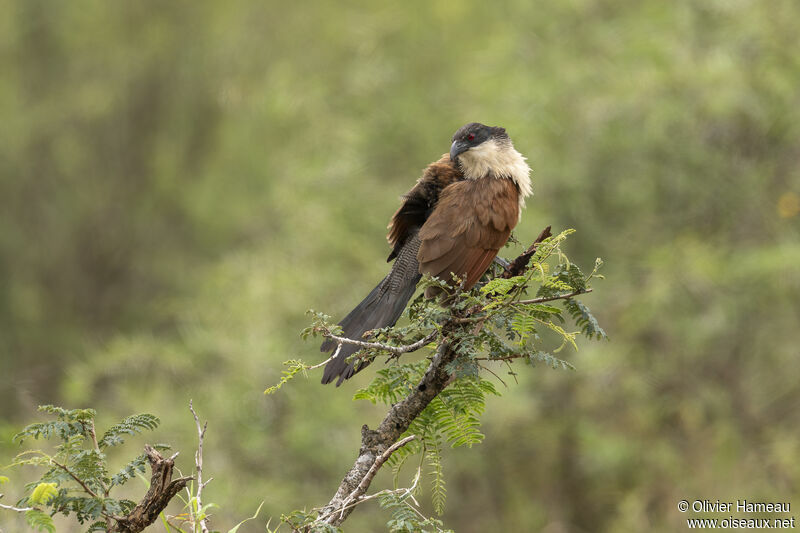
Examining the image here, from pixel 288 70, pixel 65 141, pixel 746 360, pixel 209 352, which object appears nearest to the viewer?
pixel 209 352

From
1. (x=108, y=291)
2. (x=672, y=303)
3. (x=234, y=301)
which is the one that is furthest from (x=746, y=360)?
(x=108, y=291)

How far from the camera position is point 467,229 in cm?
239

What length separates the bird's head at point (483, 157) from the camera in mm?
2693

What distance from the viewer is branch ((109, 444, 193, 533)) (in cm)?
121

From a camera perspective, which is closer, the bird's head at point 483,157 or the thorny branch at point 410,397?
the thorny branch at point 410,397

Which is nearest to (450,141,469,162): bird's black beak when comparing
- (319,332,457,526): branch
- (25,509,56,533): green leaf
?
(319,332,457,526): branch

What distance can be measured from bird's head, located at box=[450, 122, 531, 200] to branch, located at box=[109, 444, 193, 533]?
167 centimetres

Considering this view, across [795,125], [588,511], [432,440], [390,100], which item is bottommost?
[432,440]

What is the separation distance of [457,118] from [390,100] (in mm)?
602

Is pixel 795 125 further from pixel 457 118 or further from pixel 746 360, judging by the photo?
pixel 457 118

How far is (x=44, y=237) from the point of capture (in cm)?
905

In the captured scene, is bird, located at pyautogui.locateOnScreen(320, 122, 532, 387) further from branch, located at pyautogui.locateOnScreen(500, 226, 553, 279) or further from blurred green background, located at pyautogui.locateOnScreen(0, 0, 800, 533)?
blurred green background, located at pyautogui.locateOnScreen(0, 0, 800, 533)

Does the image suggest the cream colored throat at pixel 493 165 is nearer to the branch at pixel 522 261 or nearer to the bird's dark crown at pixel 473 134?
the bird's dark crown at pixel 473 134

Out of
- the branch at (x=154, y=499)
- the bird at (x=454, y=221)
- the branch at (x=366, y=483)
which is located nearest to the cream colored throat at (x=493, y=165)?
the bird at (x=454, y=221)
